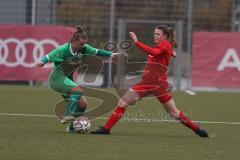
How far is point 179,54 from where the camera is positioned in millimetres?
23891

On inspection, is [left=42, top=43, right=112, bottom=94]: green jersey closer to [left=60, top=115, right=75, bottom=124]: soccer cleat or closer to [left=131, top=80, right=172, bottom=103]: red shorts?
[left=60, top=115, right=75, bottom=124]: soccer cleat

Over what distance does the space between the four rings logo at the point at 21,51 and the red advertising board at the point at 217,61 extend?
15.1 feet

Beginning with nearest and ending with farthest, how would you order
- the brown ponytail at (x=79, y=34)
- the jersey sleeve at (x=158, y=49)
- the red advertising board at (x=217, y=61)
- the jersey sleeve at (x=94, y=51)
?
the jersey sleeve at (x=158, y=49), the brown ponytail at (x=79, y=34), the jersey sleeve at (x=94, y=51), the red advertising board at (x=217, y=61)

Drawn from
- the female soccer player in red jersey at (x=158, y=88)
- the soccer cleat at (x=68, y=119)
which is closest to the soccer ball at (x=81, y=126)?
the female soccer player in red jersey at (x=158, y=88)

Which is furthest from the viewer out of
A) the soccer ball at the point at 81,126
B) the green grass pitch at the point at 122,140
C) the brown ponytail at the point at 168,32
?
the soccer ball at the point at 81,126

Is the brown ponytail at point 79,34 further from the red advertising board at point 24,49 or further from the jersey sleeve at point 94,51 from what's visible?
the red advertising board at point 24,49

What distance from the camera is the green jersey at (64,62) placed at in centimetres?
1076

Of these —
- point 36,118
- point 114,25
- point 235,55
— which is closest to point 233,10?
point 235,55

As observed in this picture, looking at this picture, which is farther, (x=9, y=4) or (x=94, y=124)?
(x=9, y=4)

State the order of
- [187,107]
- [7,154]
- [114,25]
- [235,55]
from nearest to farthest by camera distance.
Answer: [7,154] → [187,107] → [235,55] → [114,25]

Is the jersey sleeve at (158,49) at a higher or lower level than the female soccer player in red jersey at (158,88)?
higher

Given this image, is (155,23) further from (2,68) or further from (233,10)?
(2,68)

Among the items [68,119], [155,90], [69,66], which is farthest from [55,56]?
[155,90]

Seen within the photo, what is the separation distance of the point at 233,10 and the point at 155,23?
2.66 metres
